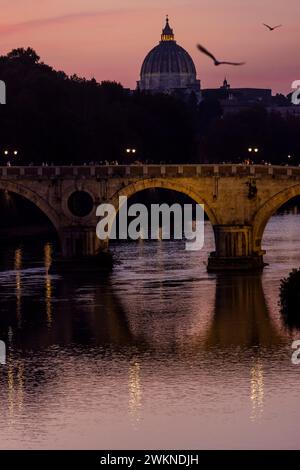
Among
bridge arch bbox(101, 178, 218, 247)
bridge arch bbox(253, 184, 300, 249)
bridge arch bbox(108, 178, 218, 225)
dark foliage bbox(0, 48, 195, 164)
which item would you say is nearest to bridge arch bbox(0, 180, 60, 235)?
bridge arch bbox(101, 178, 218, 247)

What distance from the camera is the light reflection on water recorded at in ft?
187

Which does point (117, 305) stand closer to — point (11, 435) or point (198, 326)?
point (198, 326)

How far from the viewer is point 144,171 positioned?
104m

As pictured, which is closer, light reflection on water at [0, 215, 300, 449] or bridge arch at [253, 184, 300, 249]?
light reflection on water at [0, 215, 300, 449]

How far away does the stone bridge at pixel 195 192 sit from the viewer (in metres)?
102

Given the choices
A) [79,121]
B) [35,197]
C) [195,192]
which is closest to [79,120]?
[79,121]

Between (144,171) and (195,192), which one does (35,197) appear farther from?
(195,192)

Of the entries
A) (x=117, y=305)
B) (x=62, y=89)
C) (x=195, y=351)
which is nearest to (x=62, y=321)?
(x=117, y=305)

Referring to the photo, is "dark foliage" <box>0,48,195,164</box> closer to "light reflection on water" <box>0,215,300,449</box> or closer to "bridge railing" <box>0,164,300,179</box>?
"bridge railing" <box>0,164,300,179</box>

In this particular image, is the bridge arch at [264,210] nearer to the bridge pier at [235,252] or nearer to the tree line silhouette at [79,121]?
the bridge pier at [235,252]

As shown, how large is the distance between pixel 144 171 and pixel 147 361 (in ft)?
121

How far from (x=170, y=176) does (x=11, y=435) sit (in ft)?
161

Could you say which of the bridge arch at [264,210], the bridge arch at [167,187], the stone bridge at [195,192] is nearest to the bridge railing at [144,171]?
the stone bridge at [195,192]
